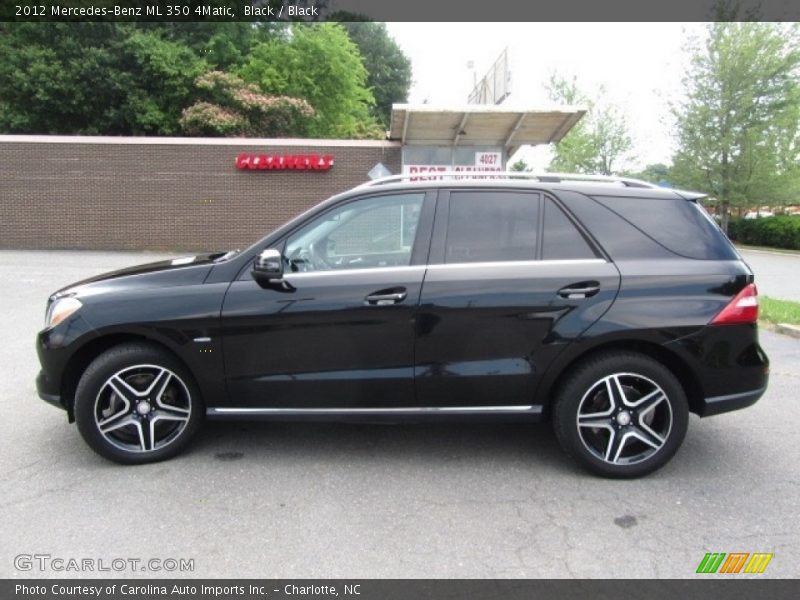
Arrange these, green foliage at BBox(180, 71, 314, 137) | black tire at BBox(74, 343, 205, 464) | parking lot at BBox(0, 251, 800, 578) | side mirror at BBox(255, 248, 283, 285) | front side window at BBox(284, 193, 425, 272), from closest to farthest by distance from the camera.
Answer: parking lot at BBox(0, 251, 800, 578) < side mirror at BBox(255, 248, 283, 285) < black tire at BBox(74, 343, 205, 464) < front side window at BBox(284, 193, 425, 272) < green foliage at BBox(180, 71, 314, 137)

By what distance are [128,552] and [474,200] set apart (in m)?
2.65

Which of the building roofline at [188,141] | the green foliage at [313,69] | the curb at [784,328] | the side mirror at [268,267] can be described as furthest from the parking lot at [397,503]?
the green foliage at [313,69]

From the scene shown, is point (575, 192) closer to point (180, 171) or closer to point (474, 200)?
point (474, 200)

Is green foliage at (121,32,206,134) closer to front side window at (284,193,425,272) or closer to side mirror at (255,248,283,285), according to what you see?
front side window at (284,193,425,272)

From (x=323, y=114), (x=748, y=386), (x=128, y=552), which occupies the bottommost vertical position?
(x=128, y=552)

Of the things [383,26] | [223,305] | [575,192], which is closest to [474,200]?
[575,192]

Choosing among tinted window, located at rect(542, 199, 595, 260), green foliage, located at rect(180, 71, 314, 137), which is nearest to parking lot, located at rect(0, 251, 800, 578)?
tinted window, located at rect(542, 199, 595, 260)

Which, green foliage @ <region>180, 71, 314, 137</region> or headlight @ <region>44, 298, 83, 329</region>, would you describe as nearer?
headlight @ <region>44, 298, 83, 329</region>

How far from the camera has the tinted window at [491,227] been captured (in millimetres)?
3496

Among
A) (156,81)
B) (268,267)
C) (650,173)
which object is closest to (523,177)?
(268,267)

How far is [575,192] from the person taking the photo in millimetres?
3596

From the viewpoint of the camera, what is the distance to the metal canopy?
46.4ft

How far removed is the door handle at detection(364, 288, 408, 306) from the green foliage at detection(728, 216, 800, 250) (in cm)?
2594

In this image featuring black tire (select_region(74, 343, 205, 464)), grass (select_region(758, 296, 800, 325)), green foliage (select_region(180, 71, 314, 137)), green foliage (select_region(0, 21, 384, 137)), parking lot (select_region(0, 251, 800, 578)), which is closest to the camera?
parking lot (select_region(0, 251, 800, 578))
